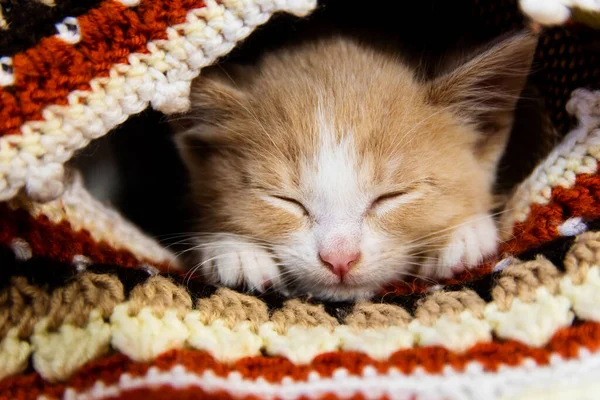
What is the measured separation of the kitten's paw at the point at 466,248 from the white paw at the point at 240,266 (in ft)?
0.90

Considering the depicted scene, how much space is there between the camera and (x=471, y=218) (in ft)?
3.22

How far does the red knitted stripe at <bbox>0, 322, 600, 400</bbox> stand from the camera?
612 millimetres

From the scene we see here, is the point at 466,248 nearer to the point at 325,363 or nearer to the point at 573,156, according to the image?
the point at 573,156

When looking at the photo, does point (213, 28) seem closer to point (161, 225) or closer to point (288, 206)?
point (288, 206)

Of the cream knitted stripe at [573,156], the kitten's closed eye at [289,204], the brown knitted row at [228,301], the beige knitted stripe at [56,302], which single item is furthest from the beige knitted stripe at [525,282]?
the beige knitted stripe at [56,302]

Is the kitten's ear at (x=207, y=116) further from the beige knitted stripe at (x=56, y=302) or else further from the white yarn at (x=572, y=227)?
the white yarn at (x=572, y=227)

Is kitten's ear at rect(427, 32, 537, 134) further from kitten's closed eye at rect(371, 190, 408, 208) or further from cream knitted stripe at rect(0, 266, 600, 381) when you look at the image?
cream knitted stripe at rect(0, 266, 600, 381)

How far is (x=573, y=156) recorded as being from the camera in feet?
2.55

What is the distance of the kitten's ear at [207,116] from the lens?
38.4 inches

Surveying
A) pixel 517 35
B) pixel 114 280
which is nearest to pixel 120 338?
pixel 114 280

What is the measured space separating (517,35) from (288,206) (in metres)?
0.47

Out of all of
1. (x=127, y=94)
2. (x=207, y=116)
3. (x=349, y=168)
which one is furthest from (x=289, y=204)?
(x=127, y=94)

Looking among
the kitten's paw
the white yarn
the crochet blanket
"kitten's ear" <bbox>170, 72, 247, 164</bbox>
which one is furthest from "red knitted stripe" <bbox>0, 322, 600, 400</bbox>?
"kitten's ear" <bbox>170, 72, 247, 164</bbox>

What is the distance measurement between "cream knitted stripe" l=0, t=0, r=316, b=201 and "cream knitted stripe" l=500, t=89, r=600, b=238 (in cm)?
43
